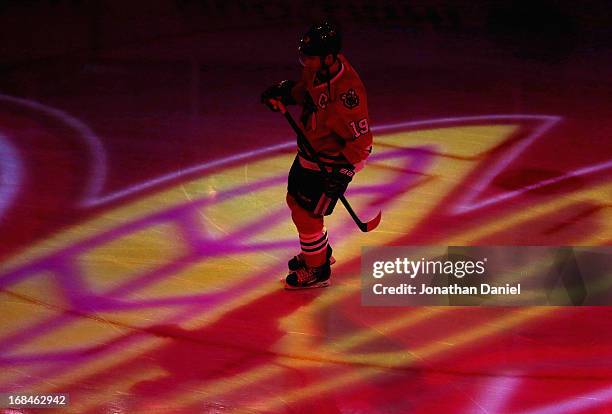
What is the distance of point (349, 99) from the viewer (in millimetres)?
4676

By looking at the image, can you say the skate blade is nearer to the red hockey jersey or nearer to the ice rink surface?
the ice rink surface

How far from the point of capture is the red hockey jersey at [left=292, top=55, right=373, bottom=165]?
469 centimetres

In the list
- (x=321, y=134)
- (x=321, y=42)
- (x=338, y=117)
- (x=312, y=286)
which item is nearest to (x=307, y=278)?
(x=312, y=286)

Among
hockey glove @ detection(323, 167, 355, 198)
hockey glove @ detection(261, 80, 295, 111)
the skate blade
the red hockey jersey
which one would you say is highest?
hockey glove @ detection(261, 80, 295, 111)

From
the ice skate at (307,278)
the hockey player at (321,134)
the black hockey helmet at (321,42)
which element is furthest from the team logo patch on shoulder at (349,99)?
the ice skate at (307,278)

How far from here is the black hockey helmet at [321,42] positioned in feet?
15.2

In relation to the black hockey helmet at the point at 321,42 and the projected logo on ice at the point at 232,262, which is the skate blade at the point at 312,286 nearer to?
the projected logo on ice at the point at 232,262

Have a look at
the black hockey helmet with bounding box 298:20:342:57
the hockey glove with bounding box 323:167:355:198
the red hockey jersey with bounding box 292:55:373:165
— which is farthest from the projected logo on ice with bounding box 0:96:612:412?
the black hockey helmet with bounding box 298:20:342:57

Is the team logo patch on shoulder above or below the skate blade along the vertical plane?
above

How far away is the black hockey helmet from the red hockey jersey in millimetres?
107

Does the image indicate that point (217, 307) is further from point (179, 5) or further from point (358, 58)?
point (179, 5)

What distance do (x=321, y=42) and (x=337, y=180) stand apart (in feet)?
2.21

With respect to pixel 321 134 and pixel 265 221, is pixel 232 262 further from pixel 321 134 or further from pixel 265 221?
pixel 321 134

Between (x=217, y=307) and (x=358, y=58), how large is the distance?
3574 mm
